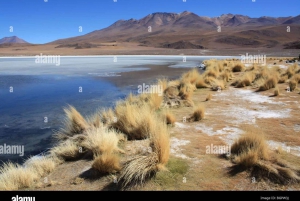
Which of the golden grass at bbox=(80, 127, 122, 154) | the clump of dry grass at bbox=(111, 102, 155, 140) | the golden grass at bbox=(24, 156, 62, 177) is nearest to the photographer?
the golden grass at bbox=(24, 156, 62, 177)

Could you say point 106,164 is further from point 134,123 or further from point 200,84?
point 200,84

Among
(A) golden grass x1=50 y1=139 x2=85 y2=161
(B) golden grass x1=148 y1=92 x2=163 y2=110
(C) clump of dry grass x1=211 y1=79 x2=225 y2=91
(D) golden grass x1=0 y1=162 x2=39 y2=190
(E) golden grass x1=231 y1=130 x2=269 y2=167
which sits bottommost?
(D) golden grass x1=0 y1=162 x2=39 y2=190

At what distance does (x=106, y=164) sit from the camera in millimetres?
3424

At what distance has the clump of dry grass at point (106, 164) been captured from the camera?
11.2 feet

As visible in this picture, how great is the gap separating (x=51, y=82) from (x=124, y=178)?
394 inches

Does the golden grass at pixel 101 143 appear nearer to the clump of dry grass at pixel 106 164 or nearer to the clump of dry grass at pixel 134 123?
the clump of dry grass at pixel 106 164

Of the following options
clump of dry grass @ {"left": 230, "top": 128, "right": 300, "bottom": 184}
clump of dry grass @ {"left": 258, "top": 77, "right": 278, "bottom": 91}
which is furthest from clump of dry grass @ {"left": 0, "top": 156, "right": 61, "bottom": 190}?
clump of dry grass @ {"left": 258, "top": 77, "right": 278, "bottom": 91}

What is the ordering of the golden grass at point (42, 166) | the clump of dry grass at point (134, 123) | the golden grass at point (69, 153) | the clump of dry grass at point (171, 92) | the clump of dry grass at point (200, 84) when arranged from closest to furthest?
the golden grass at point (42, 166), the golden grass at point (69, 153), the clump of dry grass at point (134, 123), the clump of dry grass at point (171, 92), the clump of dry grass at point (200, 84)

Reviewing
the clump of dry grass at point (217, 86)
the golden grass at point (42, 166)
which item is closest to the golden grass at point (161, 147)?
the golden grass at point (42, 166)

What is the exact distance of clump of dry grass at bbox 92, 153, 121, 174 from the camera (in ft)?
11.2

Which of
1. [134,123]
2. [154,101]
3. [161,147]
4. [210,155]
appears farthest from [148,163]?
[154,101]

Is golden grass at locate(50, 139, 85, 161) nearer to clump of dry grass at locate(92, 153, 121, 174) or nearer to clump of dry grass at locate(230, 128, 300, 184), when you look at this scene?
clump of dry grass at locate(92, 153, 121, 174)

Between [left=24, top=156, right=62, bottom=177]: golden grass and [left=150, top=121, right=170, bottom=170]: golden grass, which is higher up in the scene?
[left=150, top=121, right=170, bottom=170]: golden grass
